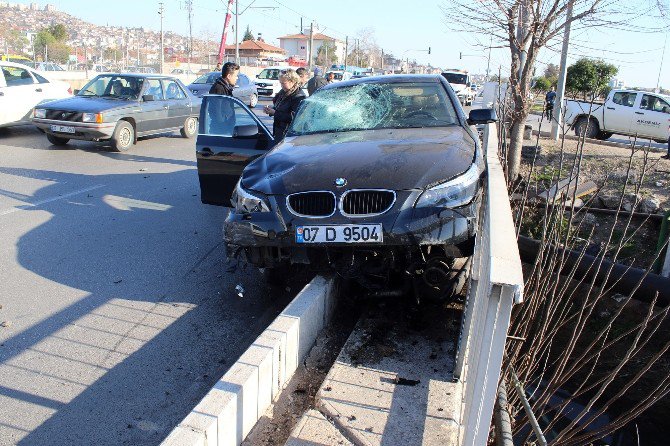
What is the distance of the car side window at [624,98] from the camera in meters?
18.3

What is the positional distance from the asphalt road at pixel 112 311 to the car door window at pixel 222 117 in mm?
1257

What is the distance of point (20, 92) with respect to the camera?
1383 centimetres

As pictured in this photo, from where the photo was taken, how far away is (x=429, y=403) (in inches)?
129

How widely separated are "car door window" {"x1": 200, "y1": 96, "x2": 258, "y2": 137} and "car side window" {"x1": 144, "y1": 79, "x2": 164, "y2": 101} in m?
7.90

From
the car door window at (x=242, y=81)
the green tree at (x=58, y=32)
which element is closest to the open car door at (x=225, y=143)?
the car door window at (x=242, y=81)

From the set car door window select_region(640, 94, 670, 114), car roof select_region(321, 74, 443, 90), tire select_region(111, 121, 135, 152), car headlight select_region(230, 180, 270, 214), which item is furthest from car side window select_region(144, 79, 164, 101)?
car door window select_region(640, 94, 670, 114)

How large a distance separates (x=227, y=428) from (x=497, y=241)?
150 centimetres

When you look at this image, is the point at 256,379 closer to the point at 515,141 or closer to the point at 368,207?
the point at 368,207

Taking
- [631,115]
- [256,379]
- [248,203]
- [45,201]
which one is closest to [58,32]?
[631,115]

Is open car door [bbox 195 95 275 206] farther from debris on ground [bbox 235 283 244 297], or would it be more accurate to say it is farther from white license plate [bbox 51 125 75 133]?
white license plate [bbox 51 125 75 133]

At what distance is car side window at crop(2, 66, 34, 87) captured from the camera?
13.9 m

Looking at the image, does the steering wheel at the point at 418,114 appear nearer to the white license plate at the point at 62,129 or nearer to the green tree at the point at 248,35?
the white license plate at the point at 62,129

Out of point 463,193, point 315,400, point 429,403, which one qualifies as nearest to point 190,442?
point 315,400

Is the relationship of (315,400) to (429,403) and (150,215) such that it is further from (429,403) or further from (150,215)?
(150,215)
